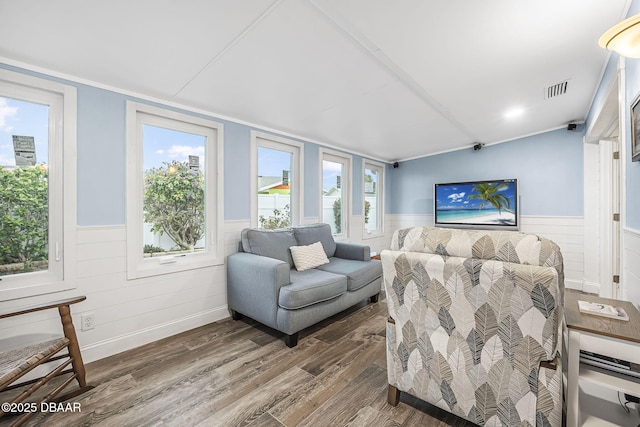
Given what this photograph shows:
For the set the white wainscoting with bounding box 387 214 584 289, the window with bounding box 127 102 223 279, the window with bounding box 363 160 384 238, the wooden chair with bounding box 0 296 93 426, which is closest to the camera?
the wooden chair with bounding box 0 296 93 426

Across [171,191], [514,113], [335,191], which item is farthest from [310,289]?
[514,113]

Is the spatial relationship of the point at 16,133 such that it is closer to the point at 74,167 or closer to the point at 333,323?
the point at 74,167

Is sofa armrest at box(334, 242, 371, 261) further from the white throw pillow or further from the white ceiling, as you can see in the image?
the white ceiling

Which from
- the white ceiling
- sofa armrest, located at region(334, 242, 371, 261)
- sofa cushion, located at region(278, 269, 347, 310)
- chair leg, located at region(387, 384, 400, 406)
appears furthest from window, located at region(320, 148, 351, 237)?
chair leg, located at region(387, 384, 400, 406)

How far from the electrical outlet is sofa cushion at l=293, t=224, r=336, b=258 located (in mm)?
2019

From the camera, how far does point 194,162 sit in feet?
9.38

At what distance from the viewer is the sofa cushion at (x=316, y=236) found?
3.40m

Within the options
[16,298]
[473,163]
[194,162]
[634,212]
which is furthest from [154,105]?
[473,163]

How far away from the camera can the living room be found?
5.41 ft

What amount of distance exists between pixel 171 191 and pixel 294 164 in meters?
1.69

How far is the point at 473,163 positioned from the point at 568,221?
5.45 ft

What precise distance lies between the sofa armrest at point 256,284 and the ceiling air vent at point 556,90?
321cm

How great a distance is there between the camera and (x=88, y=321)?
2.09 metres

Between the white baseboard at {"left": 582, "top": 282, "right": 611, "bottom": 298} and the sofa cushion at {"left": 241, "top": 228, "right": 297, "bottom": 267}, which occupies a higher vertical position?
the sofa cushion at {"left": 241, "top": 228, "right": 297, "bottom": 267}
